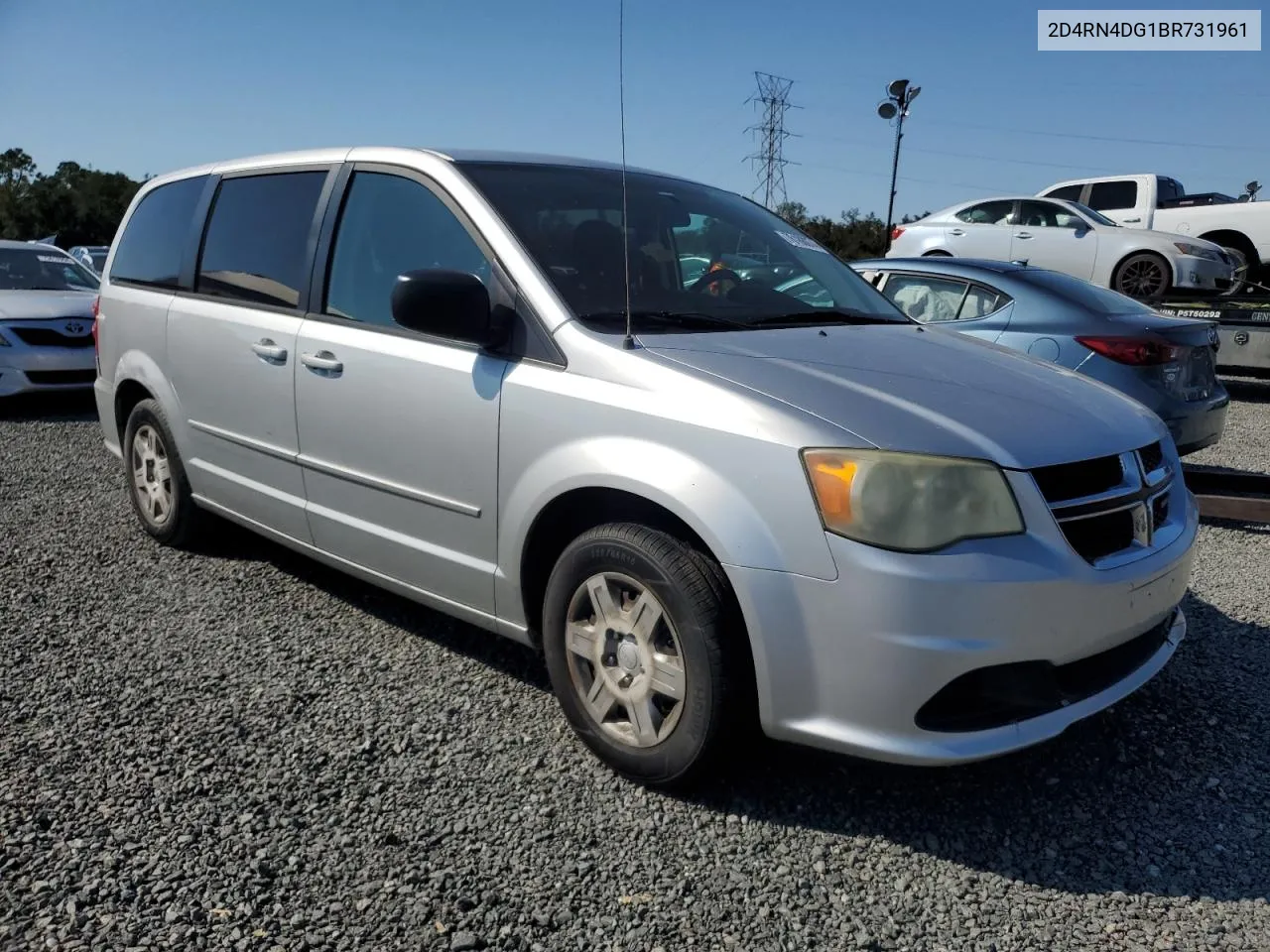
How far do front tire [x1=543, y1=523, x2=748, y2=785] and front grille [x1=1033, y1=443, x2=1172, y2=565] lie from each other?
2.77ft

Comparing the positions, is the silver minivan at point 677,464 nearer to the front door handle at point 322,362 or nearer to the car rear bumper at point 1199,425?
the front door handle at point 322,362

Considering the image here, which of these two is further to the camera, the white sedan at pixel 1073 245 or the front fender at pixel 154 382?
the white sedan at pixel 1073 245

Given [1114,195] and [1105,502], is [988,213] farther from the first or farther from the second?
[1105,502]

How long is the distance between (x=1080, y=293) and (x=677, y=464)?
4533 millimetres

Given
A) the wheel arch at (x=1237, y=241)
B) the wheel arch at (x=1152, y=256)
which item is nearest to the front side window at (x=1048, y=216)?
the wheel arch at (x=1152, y=256)

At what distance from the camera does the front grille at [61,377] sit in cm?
896

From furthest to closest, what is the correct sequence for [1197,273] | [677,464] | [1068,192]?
1. [1068,192]
2. [1197,273]
3. [677,464]

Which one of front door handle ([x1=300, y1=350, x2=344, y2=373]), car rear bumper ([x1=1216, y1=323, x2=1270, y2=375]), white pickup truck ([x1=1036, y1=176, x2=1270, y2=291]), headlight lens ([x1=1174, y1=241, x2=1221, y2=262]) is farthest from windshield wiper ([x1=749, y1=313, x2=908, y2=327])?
white pickup truck ([x1=1036, y1=176, x2=1270, y2=291])

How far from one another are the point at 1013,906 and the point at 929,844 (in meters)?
0.27

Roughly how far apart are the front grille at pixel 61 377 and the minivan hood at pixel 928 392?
26.1 ft

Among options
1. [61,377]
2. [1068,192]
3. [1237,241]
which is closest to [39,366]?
[61,377]

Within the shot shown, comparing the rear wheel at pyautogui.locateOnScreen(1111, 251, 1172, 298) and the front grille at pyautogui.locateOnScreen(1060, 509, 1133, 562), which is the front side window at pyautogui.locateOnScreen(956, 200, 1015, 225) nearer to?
the rear wheel at pyautogui.locateOnScreen(1111, 251, 1172, 298)

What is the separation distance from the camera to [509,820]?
8.63 ft

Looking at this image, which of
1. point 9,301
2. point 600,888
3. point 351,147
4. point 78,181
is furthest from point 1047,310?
point 78,181
